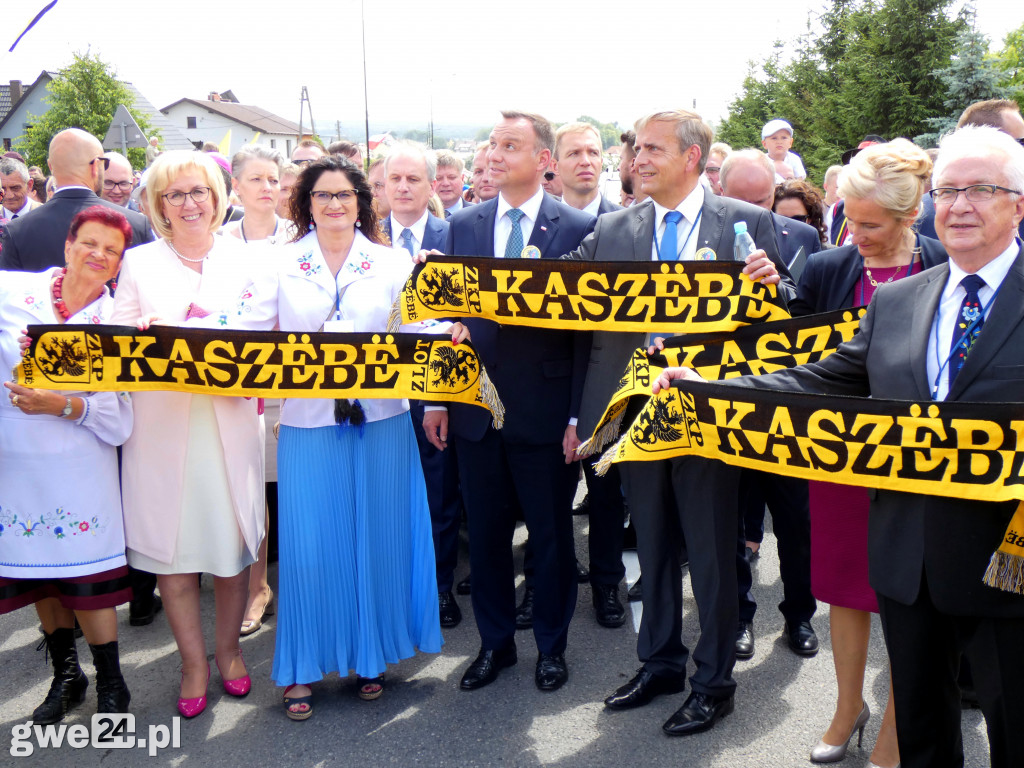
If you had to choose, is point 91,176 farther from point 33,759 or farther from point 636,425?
point 636,425

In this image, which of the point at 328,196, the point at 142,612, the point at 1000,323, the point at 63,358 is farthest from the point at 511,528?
the point at 1000,323

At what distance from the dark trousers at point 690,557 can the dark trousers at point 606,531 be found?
1026 mm

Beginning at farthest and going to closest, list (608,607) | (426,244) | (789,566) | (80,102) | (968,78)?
(80,102) < (968,78) < (426,244) < (608,607) < (789,566)

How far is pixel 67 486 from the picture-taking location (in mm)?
3826

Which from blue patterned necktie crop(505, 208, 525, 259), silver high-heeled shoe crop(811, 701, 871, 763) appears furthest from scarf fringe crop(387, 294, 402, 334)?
silver high-heeled shoe crop(811, 701, 871, 763)

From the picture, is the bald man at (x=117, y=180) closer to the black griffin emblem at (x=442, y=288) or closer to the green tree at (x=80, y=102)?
the black griffin emblem at (x=442, y=288)

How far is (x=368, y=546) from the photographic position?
4023mm

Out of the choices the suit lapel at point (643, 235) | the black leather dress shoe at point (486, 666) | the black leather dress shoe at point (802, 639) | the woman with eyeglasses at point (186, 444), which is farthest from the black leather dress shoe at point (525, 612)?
the suit lapel at point (643, 235)

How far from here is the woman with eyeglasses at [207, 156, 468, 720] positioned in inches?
155

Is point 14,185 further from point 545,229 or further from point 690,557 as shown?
point 690,557

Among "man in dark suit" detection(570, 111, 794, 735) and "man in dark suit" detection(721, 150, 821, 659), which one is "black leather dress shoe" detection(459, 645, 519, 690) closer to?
"man in dark suit" detection(570, 111, 794, 735)

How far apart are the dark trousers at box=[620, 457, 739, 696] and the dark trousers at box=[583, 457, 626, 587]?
1026mm

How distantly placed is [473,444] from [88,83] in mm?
48557

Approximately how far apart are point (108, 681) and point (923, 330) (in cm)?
369
